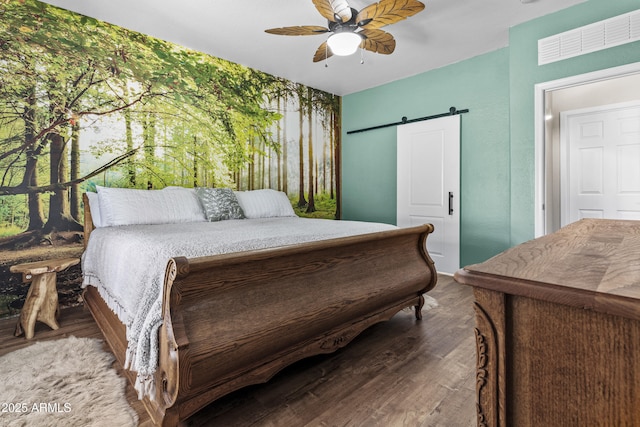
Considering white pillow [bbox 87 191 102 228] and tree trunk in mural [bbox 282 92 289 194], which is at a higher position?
tree trunk in mural [bbox 282 92 289 194]

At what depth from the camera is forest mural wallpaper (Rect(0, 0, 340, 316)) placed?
254 centimetres

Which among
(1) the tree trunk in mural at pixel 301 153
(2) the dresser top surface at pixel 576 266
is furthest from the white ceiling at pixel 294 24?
(2) the dresser top surface at pixel 576 266

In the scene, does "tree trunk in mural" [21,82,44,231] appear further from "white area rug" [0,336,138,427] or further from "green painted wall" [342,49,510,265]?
"green painted wall" [342,49,510,265]

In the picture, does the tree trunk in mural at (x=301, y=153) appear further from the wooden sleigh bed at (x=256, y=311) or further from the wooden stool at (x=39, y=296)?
the wooden stool at (x=39, y=296)

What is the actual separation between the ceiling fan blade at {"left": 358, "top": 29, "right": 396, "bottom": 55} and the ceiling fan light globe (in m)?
0.19

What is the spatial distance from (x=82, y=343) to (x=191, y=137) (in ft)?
7.08

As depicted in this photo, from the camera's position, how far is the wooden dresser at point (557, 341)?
0.47m

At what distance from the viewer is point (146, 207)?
267 centimetres

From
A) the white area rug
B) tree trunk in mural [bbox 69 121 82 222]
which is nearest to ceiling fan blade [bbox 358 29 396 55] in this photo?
tree trunk in mural [bbox 69 121 82 222]

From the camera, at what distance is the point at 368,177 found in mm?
4766

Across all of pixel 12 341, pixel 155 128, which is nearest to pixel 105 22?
pixel 155 128

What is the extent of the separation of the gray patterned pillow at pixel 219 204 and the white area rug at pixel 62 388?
1323mm

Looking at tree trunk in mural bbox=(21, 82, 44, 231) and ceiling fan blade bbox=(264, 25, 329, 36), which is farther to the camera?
tree trunk in mural bbox=(21, 82, 44, 231)

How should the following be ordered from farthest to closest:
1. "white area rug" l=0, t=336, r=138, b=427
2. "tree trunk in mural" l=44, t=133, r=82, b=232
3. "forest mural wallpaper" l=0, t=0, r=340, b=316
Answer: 1. "tree trunk in mural" l=44, t=133, r=82, b=232
2. "forest mural wallpaper" l=0, t=0, r=340, b=316
3. "white area rug" l=0, t=336, r=138, b=427
